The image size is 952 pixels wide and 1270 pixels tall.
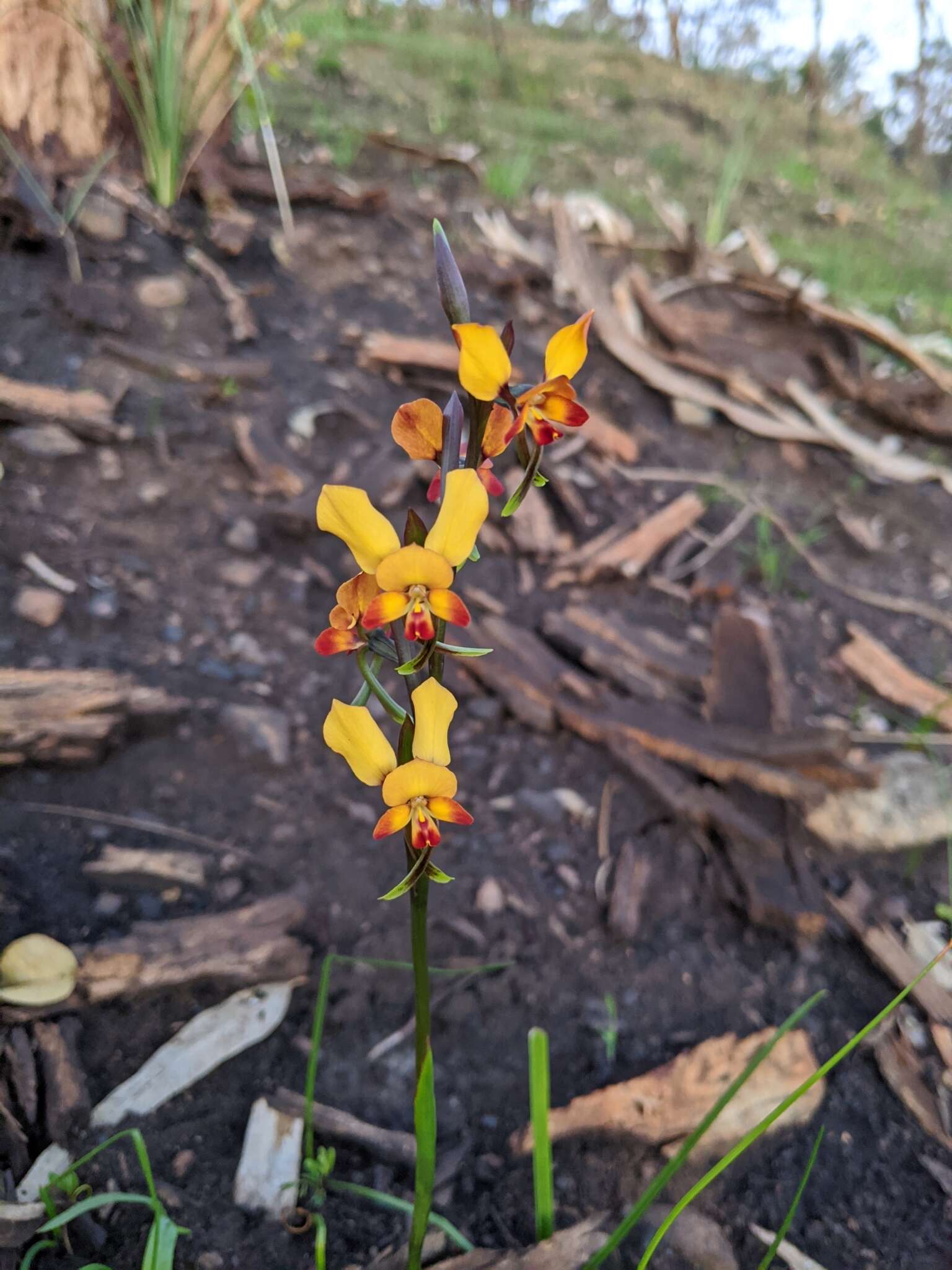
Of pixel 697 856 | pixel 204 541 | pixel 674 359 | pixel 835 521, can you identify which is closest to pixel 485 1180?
pixel 697 856

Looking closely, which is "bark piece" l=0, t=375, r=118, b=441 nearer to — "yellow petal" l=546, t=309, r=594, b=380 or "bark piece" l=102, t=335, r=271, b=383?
"bark piece" l=102, t=335, r=271, b=383

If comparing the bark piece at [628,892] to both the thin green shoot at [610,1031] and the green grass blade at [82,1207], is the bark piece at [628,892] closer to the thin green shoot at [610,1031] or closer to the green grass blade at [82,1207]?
the thin green shoot at [610,1031]

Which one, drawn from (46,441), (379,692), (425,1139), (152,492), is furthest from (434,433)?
(46,441)

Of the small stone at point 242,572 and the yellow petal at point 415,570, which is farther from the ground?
the yellow petal at point 415,570

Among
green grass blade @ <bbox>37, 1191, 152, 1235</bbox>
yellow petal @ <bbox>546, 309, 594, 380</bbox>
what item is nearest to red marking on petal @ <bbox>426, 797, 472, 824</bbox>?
yellow petal @ <bbox>546, 309, 594, 380</bbox>

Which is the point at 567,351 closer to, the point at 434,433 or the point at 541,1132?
the point at 434,433

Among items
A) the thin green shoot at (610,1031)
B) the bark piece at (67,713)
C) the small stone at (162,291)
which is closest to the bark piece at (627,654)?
the thin green shoot at (610,1031)

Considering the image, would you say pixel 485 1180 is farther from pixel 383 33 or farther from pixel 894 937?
pixel 383 33
